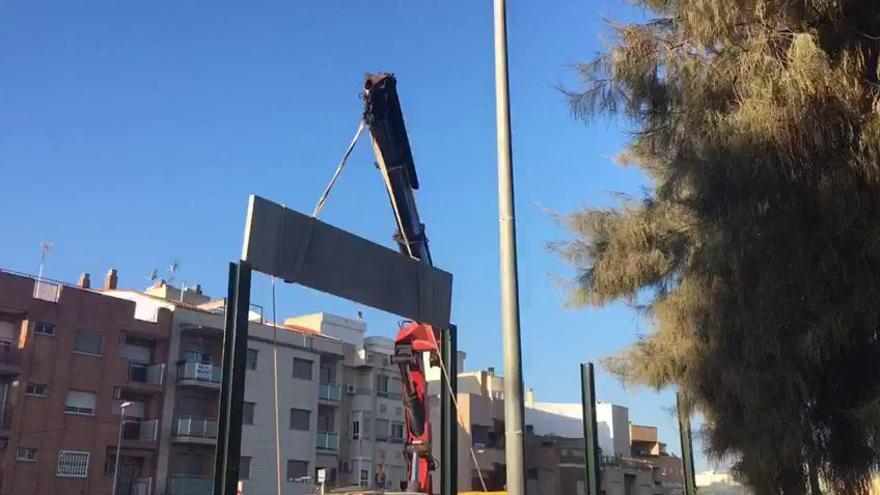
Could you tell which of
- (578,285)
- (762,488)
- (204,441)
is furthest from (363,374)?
(762,488)

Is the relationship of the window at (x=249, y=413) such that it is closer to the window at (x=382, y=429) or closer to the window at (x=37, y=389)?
the window at (x=382, y=429)

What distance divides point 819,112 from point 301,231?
4758 mm

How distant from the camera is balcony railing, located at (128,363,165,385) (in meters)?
45.7

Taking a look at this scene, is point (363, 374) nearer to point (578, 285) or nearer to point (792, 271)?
point (578, 285)

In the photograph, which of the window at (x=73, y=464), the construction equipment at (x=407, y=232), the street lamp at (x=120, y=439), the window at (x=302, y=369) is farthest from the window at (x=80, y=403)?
the construction equipment at (x=407, y=232)

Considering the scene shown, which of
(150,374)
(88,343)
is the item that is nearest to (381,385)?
(150,374)

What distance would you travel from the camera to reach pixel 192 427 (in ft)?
150

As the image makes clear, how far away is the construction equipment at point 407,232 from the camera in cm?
1900

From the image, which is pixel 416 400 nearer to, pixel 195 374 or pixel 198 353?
pixel 195 374

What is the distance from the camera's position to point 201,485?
149 feet

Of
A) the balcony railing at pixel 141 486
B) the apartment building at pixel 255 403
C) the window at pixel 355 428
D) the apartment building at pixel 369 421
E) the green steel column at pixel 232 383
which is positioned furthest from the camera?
the window at pixel 355 428

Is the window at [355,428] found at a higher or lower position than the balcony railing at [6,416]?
higher

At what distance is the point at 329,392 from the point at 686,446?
41662mm

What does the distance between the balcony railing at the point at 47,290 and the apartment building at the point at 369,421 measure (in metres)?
18.8
